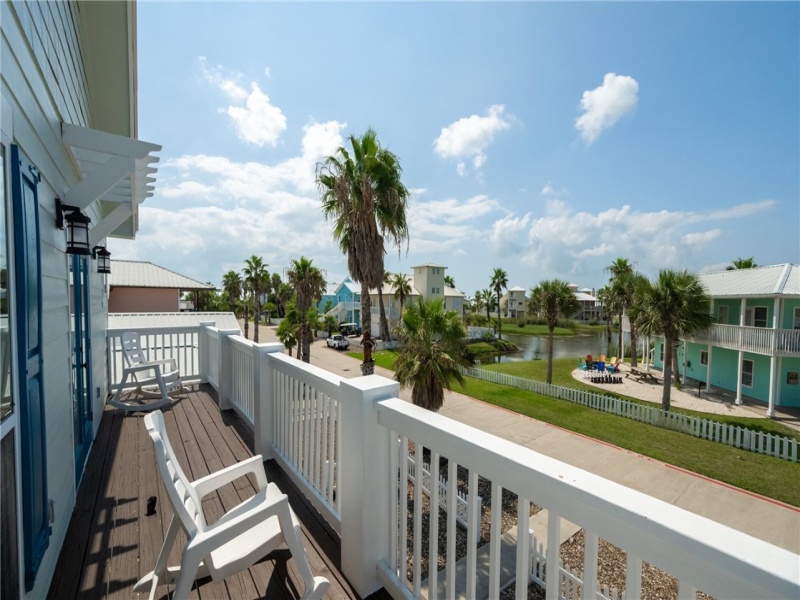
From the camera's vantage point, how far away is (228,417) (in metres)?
4.83

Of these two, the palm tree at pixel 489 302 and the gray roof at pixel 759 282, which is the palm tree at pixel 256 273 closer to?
the palm tree at pixel 489 302

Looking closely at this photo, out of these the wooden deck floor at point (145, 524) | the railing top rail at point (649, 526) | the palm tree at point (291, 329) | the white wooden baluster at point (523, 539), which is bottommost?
the palm tree at point (291, 329)

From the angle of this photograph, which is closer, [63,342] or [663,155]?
[63,342]

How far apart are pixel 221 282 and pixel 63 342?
4861cm

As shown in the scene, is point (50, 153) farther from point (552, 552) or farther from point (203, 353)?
point (203, 353)

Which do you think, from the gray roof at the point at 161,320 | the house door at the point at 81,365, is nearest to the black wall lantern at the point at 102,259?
the house door at the point at 81,365

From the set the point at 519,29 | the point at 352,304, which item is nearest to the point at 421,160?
the point at 519,29

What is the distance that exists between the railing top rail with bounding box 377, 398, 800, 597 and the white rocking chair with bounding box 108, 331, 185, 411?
5.67 m

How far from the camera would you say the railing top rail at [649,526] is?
70cm

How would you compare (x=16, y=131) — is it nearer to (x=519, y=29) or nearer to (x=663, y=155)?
(x=519, y=29)

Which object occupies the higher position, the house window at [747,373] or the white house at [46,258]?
the white house at [46,258]

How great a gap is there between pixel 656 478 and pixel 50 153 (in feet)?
36.5

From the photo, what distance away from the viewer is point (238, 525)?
1.69 metres

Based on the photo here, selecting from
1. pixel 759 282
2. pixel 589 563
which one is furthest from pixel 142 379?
pixel 759 282
